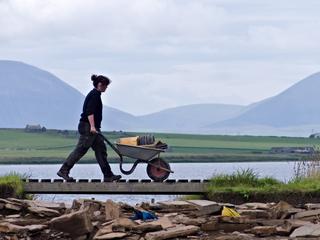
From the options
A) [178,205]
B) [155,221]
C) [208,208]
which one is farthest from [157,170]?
[155,221]

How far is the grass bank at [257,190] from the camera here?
18.1 m

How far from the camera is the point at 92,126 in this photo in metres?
18.8

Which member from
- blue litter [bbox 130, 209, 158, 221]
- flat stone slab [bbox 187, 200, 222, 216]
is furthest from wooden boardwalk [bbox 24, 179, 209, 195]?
blue litter [bbox 130, 209, 158, 221]

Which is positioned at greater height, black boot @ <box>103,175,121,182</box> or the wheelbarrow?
the wheelbarrow

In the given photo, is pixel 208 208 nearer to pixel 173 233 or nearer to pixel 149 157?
pixel 173 233

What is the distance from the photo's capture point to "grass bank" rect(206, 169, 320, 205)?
18078mm

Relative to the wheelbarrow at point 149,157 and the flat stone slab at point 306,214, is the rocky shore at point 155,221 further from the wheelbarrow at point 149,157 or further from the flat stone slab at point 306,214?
the wheelbarrow at point 149,157

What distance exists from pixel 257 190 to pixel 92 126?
3.00 meters

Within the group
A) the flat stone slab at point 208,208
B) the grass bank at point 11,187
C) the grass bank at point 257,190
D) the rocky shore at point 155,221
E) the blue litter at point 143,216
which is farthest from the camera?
the grass bank at point 11,187

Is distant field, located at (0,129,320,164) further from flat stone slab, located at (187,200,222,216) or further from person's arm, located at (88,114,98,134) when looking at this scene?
flat stone slab, located at (187,200,222,216)

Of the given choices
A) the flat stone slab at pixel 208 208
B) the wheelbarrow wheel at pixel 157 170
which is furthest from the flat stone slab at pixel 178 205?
the wheelbarrow wheel at pixel 157 170

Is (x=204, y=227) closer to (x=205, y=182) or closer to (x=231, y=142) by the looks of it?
Answer: (x=205, y=182)

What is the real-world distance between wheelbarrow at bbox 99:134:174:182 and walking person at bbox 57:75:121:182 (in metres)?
0.23

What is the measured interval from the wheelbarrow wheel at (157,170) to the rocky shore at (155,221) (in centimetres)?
302
